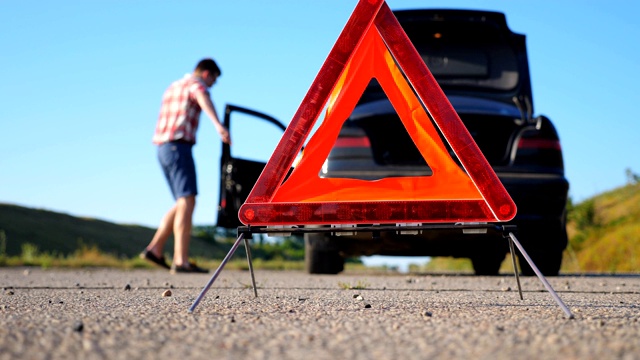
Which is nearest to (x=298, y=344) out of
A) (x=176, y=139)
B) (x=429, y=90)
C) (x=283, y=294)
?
(x=429, y=90)

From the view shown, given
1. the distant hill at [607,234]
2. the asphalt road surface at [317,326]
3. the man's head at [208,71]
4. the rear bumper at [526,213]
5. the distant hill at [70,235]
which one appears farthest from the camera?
the distant hill at [70,235]

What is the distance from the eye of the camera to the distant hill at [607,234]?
13.4m

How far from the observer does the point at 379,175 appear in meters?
5.66

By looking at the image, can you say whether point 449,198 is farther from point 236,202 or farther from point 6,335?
point 236,202

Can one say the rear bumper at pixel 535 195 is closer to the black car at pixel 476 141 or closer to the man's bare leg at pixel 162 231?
the black car at pixel 476 141

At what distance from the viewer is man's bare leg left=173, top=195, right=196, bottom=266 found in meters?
7.63

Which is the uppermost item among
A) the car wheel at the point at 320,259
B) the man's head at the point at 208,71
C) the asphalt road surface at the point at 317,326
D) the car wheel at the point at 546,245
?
the man's head at the point at 208,71

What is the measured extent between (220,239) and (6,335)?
43.0 meters

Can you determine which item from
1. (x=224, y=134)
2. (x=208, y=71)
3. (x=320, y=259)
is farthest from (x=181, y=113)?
(x=320, y=259)

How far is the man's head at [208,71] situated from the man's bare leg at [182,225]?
132cm

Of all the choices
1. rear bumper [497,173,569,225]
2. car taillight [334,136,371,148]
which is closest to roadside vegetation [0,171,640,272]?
car taillight [334,136,371,148]

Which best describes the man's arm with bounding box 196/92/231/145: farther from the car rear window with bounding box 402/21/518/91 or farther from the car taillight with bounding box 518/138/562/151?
the car taillight with bounding box 518/138/562/151

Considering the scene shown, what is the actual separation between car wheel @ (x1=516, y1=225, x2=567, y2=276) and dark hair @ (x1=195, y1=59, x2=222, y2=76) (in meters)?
3.84

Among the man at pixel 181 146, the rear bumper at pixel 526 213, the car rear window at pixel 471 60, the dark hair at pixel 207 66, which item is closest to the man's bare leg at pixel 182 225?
the man at pixel 181 146
